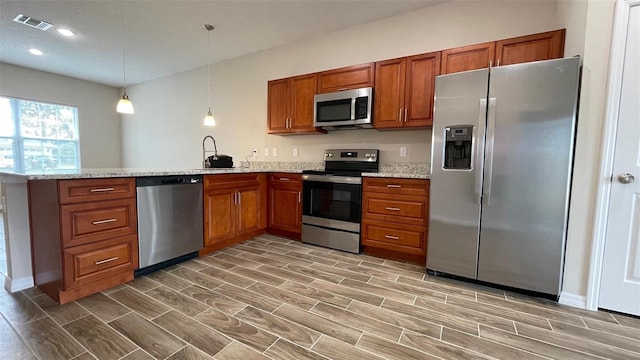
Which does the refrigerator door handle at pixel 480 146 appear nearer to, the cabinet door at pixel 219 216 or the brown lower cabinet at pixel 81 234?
the cabinet door at pixel 219 216

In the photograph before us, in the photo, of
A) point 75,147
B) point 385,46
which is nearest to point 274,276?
point 385,46

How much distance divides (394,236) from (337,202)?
2.40 ft

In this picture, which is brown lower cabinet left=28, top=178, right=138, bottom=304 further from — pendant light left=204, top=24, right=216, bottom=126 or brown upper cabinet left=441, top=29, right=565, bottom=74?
brown upper cabinet left=441, top=29, right=565, bottom=74

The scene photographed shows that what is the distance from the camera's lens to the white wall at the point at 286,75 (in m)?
2.59

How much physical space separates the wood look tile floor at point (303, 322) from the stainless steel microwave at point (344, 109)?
5.55 feet

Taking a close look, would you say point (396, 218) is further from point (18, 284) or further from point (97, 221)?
point (18, 284)

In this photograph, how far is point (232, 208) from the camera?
116 inches

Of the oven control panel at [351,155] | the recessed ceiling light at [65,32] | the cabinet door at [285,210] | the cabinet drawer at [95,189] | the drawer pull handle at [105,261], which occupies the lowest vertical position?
the drawer pull handle at [105,261]

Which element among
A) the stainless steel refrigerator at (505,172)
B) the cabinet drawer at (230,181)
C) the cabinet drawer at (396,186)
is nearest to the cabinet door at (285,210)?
the cabinet drawer at (230,181)

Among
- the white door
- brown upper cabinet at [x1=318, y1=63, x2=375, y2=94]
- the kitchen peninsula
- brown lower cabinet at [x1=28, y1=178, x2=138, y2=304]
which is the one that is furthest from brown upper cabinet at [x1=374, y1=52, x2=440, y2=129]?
brown lower cabinet at [x1=28, y1=178, x2=138, y2=304]

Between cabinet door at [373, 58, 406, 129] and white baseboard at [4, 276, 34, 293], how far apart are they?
3.35m

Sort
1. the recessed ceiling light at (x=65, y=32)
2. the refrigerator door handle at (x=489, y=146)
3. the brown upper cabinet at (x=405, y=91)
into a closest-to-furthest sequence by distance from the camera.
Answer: the refrigerator door handle at (x=489, y=146) → the brown upper cabinet at (x=405, y=91) → the recessed ceiling light at (x=65, y=32)

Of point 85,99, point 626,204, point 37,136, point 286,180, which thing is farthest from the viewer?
point 85,99

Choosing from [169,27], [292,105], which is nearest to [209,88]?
[169,27]
